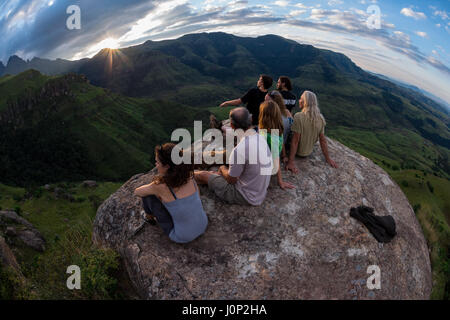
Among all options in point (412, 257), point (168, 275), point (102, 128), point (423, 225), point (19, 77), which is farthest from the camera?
point (19, 77)

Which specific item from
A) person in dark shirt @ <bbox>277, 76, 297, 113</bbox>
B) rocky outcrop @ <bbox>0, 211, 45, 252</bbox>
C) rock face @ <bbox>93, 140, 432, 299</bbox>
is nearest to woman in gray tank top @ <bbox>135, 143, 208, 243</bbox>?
rock face @ <bbox>93, 140, 432, 299</bbox>

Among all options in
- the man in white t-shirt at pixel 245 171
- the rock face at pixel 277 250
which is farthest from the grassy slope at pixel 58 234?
the man in white t-shirt at pixel 245 171

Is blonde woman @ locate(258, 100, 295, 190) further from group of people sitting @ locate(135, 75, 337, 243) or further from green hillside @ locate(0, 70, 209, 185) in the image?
green hillside @ locate(0, 70, 209, 185)

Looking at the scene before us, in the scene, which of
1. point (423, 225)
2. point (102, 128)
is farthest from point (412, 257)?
point (102, 128)

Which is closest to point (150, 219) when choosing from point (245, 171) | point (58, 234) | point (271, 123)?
point (245, 171)

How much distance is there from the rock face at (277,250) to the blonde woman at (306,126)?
0.94 m

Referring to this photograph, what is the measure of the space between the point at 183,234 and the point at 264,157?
2.85 meters

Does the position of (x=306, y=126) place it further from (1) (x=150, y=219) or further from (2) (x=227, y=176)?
(1) (x=150, y=219)

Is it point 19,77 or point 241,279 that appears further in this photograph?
point 19,77

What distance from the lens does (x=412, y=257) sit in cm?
761

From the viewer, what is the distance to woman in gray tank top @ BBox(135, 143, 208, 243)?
547 centimetres

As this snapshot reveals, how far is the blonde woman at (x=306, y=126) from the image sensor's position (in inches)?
326

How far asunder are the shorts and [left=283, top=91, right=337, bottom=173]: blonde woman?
2.65m
